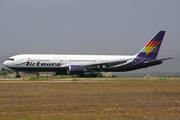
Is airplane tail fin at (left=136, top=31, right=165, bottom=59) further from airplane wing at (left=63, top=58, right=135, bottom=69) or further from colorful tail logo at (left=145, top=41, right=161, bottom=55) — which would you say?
airplane wing at (left=63, top=58, right=135, bottom=69)

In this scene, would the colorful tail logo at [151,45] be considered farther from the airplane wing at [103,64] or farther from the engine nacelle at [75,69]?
the engine nacelle at [75,69]

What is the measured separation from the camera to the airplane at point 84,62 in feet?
137

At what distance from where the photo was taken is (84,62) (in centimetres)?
4516

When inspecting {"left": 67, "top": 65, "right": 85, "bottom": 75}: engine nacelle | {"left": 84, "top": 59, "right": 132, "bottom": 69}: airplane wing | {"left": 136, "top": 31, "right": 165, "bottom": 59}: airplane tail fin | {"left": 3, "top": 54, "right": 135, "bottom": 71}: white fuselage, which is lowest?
{"left": 67, "top": 65, "right": 85, "bottom": 75}: engine nacelle

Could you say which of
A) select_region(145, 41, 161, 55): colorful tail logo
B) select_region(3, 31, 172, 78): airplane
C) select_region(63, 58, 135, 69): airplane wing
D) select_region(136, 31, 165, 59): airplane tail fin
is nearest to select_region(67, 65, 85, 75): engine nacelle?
select_region(3, 31, 172, 78): airplane

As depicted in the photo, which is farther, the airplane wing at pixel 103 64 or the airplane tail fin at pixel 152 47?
the airplane tail fin at pixel 152 47

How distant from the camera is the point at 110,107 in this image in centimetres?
1344

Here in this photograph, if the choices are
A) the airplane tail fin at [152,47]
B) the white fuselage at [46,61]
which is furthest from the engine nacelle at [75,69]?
the airplane tail fin at [152,47]

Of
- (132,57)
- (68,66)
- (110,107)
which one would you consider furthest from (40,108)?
(132,57)

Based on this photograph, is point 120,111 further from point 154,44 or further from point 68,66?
point 154,44

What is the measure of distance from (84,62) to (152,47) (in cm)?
1269

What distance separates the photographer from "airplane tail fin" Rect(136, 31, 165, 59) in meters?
48.6

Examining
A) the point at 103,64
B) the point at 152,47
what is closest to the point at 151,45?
the point at 152,47

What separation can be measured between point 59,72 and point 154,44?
17.5 m
